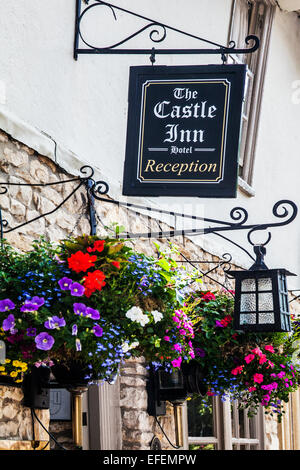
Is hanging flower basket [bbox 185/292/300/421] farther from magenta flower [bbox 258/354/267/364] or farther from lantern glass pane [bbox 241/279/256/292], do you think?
lantern glass pane [bbox 241/279/256/292]

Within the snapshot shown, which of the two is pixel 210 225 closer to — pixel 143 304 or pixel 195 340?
pixel 195 340

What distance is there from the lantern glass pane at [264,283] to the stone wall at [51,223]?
3.35 ft

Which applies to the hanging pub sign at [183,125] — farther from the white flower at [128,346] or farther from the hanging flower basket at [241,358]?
the white flower at [128,346]

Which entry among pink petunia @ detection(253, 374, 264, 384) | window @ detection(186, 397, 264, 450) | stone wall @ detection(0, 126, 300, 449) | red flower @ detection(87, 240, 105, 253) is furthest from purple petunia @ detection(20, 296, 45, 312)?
window @ detection(186, 397, 264, 450)

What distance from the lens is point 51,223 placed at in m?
4.71

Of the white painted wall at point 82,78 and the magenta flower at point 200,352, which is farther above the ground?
the white painted wall at point 82,78

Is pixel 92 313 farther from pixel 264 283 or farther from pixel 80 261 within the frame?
pixel 264 283

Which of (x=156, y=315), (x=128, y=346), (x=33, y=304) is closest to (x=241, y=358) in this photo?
(x=156, y=315)

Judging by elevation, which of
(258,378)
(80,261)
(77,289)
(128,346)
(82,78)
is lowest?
(258,378)

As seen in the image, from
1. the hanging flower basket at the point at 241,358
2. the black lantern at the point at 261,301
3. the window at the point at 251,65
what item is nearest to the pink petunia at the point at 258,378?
the hanging flower basket at the point at 241,358

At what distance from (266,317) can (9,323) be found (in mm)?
1744

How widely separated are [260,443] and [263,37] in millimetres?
3984

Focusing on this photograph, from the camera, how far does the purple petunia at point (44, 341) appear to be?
3424 mm

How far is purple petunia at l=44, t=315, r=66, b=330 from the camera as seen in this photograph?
3430 millimetres
